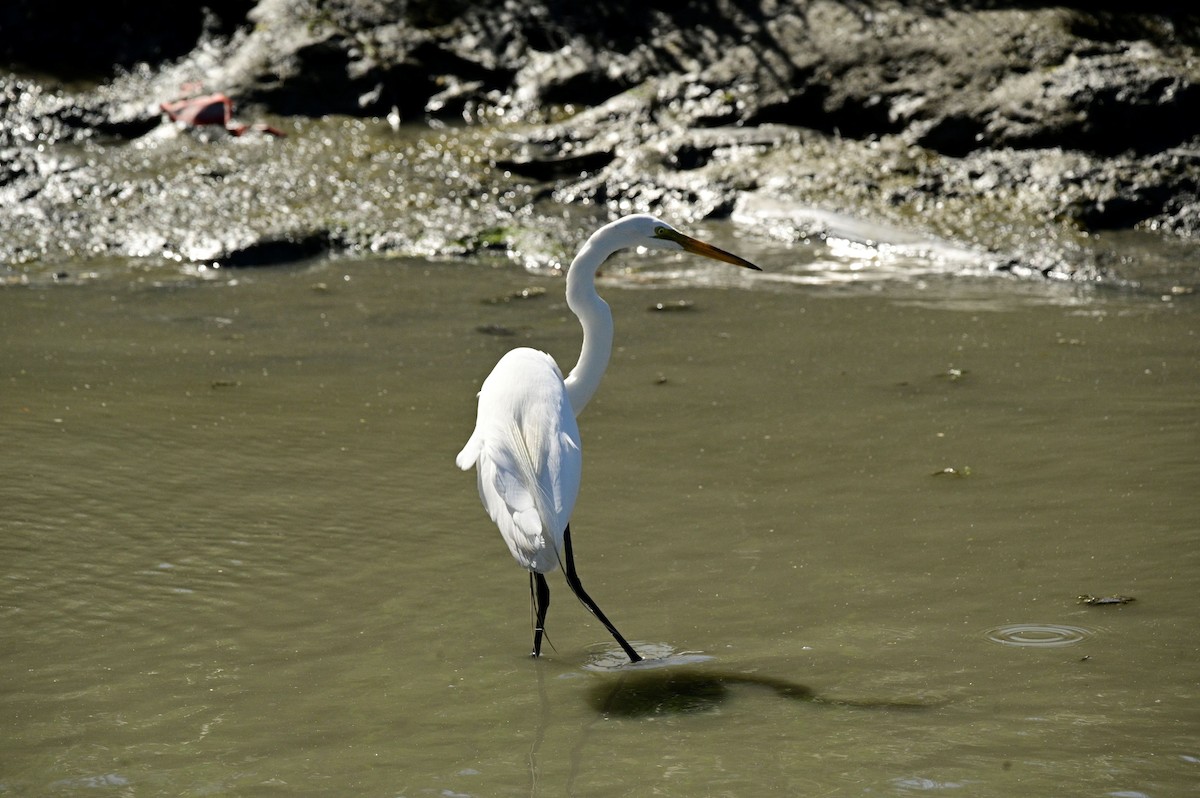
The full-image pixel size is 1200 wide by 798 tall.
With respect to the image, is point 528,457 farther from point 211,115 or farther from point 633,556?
point 211,115

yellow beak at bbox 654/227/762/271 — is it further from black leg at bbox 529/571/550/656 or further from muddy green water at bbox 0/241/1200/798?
black leg at bbox 529/571/550/656

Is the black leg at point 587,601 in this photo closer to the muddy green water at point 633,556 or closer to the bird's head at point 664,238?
the muddy green water at point 633,556

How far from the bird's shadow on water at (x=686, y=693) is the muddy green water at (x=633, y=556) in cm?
1

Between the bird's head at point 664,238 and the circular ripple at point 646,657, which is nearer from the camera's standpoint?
the circular ripple at point 646,657

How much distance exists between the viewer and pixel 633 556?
402 centimetres

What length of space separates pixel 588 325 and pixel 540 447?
812mm

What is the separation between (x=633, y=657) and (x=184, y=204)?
5847 millimetres

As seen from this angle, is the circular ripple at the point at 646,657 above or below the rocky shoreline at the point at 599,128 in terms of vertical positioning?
below

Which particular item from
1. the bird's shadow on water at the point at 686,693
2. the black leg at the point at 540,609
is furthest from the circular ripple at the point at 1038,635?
the black leg at the point at 540,609

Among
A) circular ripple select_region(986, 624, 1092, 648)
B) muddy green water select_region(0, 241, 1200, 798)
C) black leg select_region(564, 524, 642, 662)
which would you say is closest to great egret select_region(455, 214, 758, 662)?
black leg select_region(564, 524, 642, 662)

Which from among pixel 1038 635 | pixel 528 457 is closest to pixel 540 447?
pixel 528 457

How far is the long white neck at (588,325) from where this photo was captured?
4172mm

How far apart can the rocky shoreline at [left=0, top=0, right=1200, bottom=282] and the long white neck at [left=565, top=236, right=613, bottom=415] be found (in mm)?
3459

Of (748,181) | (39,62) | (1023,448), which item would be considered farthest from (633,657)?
(39,62)
